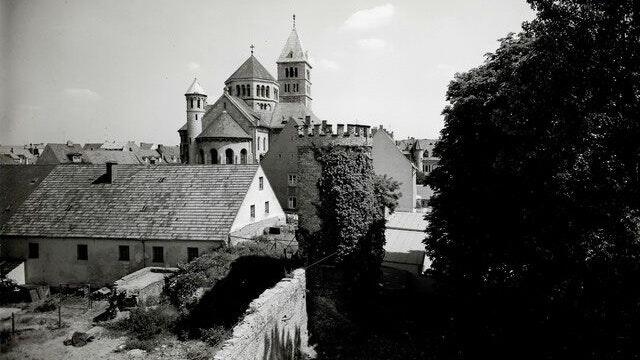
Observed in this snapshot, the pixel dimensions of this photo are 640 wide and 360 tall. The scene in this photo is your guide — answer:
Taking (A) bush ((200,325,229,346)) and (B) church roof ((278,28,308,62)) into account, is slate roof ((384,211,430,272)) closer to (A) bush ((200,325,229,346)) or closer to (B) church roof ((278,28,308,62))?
(A) bush ((200,325,229,346))

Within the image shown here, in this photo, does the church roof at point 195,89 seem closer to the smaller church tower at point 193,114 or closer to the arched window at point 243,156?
the smaller church tower at point 193,114

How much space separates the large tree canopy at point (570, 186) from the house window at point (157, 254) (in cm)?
1653

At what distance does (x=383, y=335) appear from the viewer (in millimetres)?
18203

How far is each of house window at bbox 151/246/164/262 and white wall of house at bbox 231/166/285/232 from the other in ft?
13.6

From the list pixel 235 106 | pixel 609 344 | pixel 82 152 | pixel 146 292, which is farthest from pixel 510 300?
pixel 82 152

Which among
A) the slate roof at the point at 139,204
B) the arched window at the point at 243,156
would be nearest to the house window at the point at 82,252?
the slate roof at the point at 139,204

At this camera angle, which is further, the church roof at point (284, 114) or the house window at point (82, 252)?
the church roof at point (284, 114)

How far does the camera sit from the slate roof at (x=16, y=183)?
26.2 m

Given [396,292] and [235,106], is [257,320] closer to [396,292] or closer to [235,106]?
[396,292]

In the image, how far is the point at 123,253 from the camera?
22297mm

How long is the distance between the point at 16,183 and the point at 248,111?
1146 inches

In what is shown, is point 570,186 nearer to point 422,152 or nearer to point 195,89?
point 195,89

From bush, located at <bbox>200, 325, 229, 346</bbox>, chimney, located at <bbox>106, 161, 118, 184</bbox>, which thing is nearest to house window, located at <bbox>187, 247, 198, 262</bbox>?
bush, located at <bbox>200, 325, 229, 346</bbox>

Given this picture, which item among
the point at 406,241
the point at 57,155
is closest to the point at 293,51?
the point at 57,155
